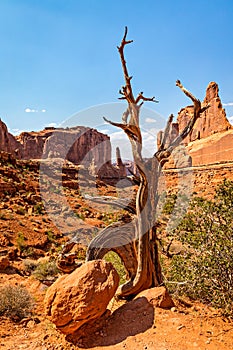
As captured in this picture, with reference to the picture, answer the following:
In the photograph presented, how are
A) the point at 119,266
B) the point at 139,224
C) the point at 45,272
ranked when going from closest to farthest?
the point at 139,224 < the point at 119,266 < the point at 45,272

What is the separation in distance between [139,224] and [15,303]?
436 cm

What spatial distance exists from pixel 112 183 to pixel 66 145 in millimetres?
28083

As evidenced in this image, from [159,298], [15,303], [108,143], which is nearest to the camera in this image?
[159,298]

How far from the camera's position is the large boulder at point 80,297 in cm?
480

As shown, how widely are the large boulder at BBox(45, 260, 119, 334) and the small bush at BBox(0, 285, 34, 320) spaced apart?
2.95 m

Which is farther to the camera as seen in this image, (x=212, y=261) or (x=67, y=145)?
(x=67, y=145)

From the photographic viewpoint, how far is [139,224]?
6023 mm

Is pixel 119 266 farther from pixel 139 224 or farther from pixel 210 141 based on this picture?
pixel 210 141

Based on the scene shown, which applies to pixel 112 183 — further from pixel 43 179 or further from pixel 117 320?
pixel 117 320

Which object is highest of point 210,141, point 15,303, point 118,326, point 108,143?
point 108,143

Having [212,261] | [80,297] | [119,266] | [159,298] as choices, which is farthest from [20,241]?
[212,261]

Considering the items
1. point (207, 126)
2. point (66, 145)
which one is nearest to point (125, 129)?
point (207, 126)

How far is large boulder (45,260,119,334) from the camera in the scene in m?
4.80

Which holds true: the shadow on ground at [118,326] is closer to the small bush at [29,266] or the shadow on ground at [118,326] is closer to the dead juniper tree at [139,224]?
the dead juniper tree at [139,224]
